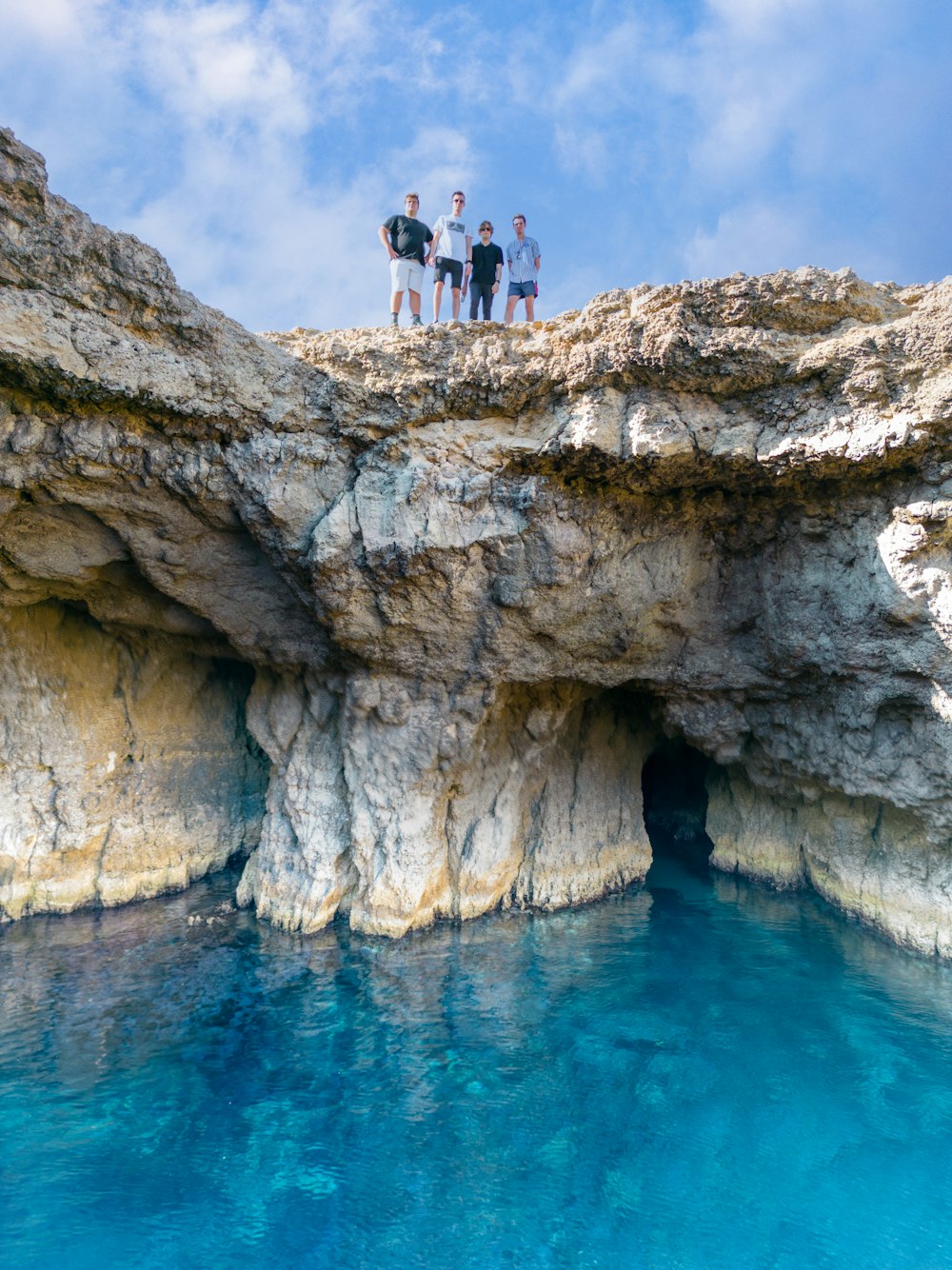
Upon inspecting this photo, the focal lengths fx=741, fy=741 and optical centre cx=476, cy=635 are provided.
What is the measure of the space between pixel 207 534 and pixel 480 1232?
951 centimetres

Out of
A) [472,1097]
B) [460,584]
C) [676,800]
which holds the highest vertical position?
[460,584]

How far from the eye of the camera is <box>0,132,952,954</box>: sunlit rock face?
9.90 meters

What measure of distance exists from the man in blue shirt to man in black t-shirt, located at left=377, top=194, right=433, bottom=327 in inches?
59.4

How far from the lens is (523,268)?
12.6m

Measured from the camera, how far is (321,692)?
13.1m

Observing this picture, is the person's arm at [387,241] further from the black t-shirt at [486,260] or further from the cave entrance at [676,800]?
the cave entrance at [676,800]

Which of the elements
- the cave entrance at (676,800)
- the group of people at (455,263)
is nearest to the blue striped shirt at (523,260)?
the group of people at (455,263)

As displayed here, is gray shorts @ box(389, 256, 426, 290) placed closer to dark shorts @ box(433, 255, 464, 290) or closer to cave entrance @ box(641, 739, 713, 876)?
dark shorts @ box(433, 255, 464, 290)

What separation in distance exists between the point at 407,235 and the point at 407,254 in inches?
11.0

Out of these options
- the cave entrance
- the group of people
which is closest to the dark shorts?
the group of people

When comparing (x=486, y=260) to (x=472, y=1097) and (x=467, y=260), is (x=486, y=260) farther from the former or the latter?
(x=472, y=1097)

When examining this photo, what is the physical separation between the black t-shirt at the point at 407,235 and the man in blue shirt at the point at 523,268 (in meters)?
1.52

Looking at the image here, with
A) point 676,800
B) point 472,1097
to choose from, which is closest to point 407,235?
point 472,1097

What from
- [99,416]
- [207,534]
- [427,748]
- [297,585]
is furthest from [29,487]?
[427,748]
